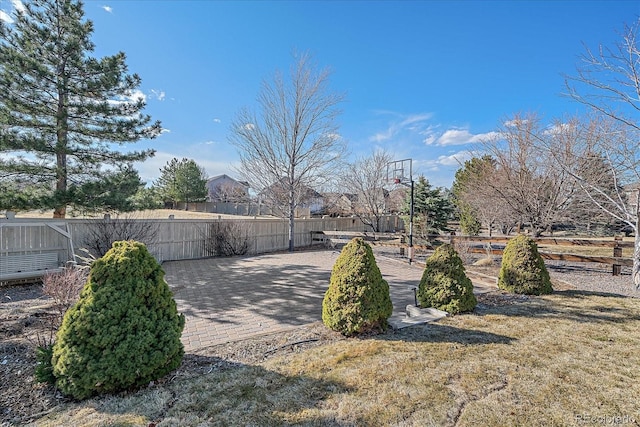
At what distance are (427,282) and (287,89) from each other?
11964 millimetres

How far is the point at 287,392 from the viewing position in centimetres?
261

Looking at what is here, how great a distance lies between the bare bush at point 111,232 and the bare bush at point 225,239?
2480 mm

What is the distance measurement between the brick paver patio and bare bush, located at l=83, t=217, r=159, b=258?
→ 1405mm

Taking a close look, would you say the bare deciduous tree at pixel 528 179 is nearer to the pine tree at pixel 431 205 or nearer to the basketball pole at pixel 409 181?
the basketball pole at pixel 409 181

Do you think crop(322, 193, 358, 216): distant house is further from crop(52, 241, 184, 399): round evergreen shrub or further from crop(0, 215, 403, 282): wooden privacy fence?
crop(52, 241, 184, 399): round evergreen shrub

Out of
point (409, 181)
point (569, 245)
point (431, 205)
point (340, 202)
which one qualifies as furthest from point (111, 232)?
point (340, 202)

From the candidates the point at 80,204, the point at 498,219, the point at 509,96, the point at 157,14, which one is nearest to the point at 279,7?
the point at 157,14

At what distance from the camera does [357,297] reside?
12.5ft

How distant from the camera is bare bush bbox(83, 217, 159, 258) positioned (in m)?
8.66

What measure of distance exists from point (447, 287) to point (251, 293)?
3.90 m

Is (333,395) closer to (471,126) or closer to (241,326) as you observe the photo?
(241,326)

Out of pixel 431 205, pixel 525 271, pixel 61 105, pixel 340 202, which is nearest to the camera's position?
pixel 525 271

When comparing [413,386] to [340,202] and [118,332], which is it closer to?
[118,332]

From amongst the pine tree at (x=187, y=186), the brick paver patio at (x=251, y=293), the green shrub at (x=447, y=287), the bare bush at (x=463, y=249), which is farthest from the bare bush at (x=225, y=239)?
the pine tree at (x=187, y=186)
